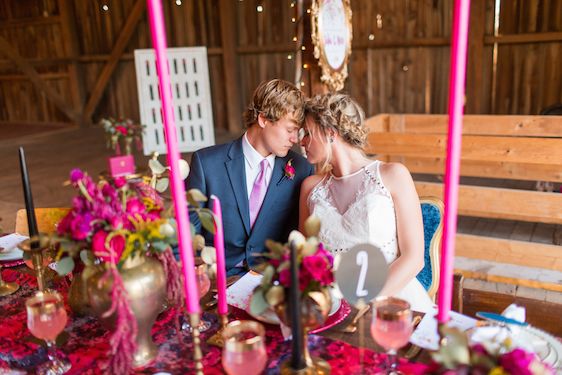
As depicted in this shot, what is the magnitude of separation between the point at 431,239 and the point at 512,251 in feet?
4.83

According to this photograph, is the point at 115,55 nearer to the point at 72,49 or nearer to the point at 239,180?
the point at 72,49

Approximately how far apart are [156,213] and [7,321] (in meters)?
0.67

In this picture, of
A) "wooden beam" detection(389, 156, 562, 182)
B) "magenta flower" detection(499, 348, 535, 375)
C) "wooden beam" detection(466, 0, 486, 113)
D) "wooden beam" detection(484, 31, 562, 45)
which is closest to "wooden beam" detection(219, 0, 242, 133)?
"wooden beam" detection(466, 0, 486, 113)

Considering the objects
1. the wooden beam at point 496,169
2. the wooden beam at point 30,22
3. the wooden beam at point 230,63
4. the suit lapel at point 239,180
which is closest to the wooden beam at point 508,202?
the wooden beam at point 496,169

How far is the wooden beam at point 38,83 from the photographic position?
10375 millimetres

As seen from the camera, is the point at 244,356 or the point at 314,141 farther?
the point at 314,141

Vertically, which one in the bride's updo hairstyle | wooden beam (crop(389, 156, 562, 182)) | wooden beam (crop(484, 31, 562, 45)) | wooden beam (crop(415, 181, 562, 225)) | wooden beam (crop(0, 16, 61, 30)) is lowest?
wooden beam (crop(389, 156, 562, 182))

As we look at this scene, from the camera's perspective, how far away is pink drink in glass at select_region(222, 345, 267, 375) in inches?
37.3

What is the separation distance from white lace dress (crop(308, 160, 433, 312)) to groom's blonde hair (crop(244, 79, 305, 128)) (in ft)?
1.00

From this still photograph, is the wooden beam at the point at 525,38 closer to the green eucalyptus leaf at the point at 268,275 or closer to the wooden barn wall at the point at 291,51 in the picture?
the wooden barn wall at the point at 291,51

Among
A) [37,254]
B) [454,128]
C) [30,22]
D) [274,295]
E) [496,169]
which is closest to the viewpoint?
[454,128]

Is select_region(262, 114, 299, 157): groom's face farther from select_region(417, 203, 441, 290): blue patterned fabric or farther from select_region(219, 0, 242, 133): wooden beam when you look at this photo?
select_region(219, 0, 242, 133): wooden beam

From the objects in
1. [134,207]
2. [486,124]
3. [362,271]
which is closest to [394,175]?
[362,271]

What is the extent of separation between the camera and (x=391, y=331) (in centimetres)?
104
